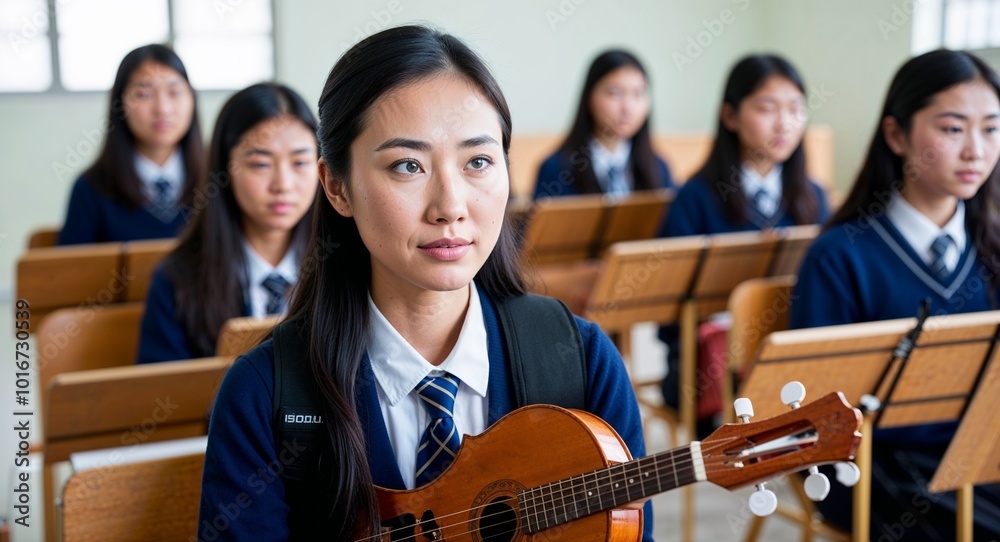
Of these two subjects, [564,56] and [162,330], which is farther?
[564,56]

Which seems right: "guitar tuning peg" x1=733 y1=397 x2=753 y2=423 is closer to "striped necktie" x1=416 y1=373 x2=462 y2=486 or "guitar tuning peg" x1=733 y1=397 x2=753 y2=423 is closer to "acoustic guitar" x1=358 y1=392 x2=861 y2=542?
"acoustic guitar" x1=358 y1=392 x2=861 y2=542

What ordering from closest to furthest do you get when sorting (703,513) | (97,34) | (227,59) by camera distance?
(703,513), (97,34), (227,59)

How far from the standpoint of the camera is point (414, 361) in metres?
1.38

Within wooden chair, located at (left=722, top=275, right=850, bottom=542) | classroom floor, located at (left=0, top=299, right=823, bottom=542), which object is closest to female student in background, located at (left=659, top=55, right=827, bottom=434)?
classroom floor, located at (left=0, top=299, right=823, bottom=542)

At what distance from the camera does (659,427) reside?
13.9 ft

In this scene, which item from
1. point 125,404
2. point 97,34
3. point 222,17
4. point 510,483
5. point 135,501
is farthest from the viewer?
point 222,17

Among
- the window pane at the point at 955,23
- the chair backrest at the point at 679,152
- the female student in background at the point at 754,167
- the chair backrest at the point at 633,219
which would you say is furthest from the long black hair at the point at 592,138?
the window pane at the point at 955,23

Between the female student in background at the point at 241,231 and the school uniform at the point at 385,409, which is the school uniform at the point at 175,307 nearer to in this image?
the female student in background at the point at 241,231

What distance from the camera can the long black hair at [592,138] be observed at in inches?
178

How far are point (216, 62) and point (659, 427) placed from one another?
4.10 m

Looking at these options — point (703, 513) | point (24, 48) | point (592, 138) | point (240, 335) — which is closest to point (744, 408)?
point (240, 335)

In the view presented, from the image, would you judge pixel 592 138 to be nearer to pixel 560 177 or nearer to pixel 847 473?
pixel 560 177

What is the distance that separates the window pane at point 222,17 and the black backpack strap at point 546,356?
5.71 m

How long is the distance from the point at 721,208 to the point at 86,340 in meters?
2.27
